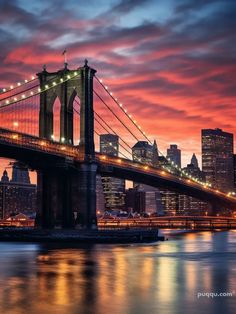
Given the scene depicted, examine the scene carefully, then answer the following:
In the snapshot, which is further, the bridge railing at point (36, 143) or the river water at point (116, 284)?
the bridge railing at point (36, 143)

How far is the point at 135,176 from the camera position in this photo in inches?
4129

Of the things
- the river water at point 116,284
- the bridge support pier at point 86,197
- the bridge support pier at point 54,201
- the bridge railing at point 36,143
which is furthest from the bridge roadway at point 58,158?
the river water at point 116,284

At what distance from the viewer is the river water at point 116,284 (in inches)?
890

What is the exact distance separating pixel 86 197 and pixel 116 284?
5095cm

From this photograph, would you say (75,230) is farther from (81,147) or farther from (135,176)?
(135,176)

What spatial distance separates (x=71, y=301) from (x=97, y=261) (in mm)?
18622

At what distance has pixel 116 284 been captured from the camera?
1158 inches

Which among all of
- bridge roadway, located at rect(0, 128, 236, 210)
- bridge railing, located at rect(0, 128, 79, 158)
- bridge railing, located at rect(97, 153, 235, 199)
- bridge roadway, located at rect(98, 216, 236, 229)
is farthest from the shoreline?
bridge roadway, located at rect(98, 216, 236, 229)

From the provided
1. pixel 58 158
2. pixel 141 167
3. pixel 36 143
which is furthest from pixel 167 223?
pixel 36 143

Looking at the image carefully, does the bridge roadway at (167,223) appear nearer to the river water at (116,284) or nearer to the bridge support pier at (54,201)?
the bridge support pier at (54,201)

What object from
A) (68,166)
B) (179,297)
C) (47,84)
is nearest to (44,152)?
(68,166)

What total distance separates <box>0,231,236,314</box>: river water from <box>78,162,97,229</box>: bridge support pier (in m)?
33.0

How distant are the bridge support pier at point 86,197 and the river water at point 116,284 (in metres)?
33.0

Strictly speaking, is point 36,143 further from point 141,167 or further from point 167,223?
point 167,223
